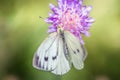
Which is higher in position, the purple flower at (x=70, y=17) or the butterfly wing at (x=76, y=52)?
the purple flower at (x=70, y=17)

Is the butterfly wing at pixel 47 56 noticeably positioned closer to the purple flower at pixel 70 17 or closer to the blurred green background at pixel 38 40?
the purple flower at pixel 70 17

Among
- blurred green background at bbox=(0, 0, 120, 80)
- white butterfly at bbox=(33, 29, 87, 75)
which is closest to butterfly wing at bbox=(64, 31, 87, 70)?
white butterfly at bbox=(33, 29, 87, 75)

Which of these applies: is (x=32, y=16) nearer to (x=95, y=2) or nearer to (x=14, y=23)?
(x=14, y=23)

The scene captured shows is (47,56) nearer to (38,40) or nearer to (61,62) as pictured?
(61,62)

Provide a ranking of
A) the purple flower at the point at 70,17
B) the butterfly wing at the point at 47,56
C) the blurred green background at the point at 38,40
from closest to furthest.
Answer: the butterfly wing at the point at 47,56
the purple flower at the point at 70,17
the blurred green background at the point at 38,40

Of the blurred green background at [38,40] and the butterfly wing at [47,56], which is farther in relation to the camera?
the blurred green background at [38,40]

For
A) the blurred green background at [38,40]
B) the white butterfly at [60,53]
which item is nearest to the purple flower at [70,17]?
the white butterfly at [60,53]

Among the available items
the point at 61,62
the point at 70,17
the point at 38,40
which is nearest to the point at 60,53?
the point at 61,62
